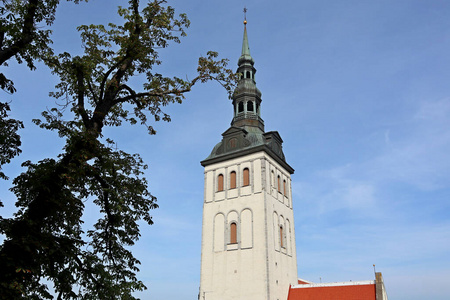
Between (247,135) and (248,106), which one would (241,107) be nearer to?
(248,106)

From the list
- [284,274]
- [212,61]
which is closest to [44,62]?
[212,61]

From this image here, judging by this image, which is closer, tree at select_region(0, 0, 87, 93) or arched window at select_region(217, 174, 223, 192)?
tree at select_region(0, 0, 87, 93)

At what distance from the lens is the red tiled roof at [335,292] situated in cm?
2736

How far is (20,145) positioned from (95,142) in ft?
7.14

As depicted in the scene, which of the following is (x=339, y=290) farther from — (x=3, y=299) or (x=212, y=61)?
(x=3, y=299)

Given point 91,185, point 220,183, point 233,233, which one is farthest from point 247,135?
point 91,185

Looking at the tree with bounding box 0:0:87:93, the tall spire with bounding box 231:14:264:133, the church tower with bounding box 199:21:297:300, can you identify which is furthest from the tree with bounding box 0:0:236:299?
the tall spire with bounding box 231:14:264:133

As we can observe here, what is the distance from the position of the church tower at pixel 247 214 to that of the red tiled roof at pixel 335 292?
99cm

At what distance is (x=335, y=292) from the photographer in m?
28.4

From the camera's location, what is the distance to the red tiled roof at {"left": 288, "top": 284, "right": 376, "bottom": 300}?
27359mm

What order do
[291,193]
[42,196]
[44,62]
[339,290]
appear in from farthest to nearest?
[291,193], [339,290], [44,62], [42,196]

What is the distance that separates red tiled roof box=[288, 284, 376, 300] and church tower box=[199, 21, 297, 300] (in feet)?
3.25

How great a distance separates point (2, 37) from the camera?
9.98m

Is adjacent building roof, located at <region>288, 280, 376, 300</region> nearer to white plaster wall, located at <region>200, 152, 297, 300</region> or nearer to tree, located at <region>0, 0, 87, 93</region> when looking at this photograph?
white plaster wall, located at <region>200, 152, 297, 300</region>
